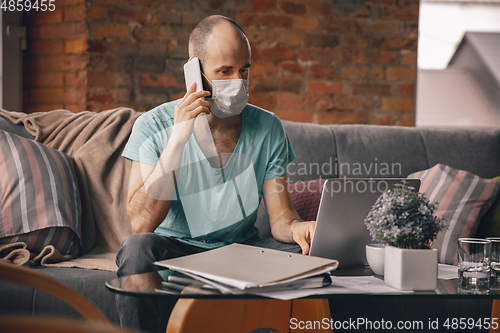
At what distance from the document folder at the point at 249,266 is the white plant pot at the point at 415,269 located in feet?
0.37

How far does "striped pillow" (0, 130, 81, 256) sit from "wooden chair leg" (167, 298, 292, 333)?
2.58 ft

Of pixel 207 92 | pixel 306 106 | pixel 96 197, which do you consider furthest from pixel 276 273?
pixel 306 106

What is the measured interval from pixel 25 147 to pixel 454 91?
7.47 feet

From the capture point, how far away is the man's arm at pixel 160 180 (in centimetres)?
119

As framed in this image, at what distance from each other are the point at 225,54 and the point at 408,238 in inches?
29.8

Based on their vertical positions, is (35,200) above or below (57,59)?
below

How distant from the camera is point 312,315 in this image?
0.93 meters

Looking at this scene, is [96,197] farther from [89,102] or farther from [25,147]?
[89,102]

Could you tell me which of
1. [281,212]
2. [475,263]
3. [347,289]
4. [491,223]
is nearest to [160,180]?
[281,212]

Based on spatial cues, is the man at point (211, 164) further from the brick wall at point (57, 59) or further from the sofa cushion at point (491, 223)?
the brick wall at point (57, 59)

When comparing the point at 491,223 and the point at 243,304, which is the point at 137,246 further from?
the point at 491,223

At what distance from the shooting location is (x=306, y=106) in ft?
7.88

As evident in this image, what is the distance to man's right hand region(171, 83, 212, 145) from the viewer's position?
1201mm

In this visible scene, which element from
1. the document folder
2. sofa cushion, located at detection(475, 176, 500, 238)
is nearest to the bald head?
the document folder
